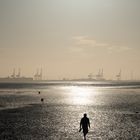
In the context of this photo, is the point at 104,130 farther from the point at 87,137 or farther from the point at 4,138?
the point at 4,138

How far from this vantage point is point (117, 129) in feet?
123

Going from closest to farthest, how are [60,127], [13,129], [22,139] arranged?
[22,139] < [13,129] < [60,127]

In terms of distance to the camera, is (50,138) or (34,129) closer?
(50,138)

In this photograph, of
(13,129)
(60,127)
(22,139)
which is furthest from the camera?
(60,127)

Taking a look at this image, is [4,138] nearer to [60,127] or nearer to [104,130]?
[60,127]

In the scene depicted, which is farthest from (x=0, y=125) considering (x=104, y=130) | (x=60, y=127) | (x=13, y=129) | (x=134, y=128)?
(x=134, y=128)

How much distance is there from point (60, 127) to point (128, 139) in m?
11.3

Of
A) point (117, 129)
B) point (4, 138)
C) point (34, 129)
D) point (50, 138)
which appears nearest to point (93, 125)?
point (117, 129)

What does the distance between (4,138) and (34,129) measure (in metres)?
6.87

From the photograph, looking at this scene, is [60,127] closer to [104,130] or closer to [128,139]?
[104,130]

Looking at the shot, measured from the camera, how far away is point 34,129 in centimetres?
3684

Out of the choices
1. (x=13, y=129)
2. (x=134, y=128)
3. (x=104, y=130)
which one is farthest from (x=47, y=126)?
(x=134, y=128)

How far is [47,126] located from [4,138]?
1012 cm

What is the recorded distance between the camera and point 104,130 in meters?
36.7
